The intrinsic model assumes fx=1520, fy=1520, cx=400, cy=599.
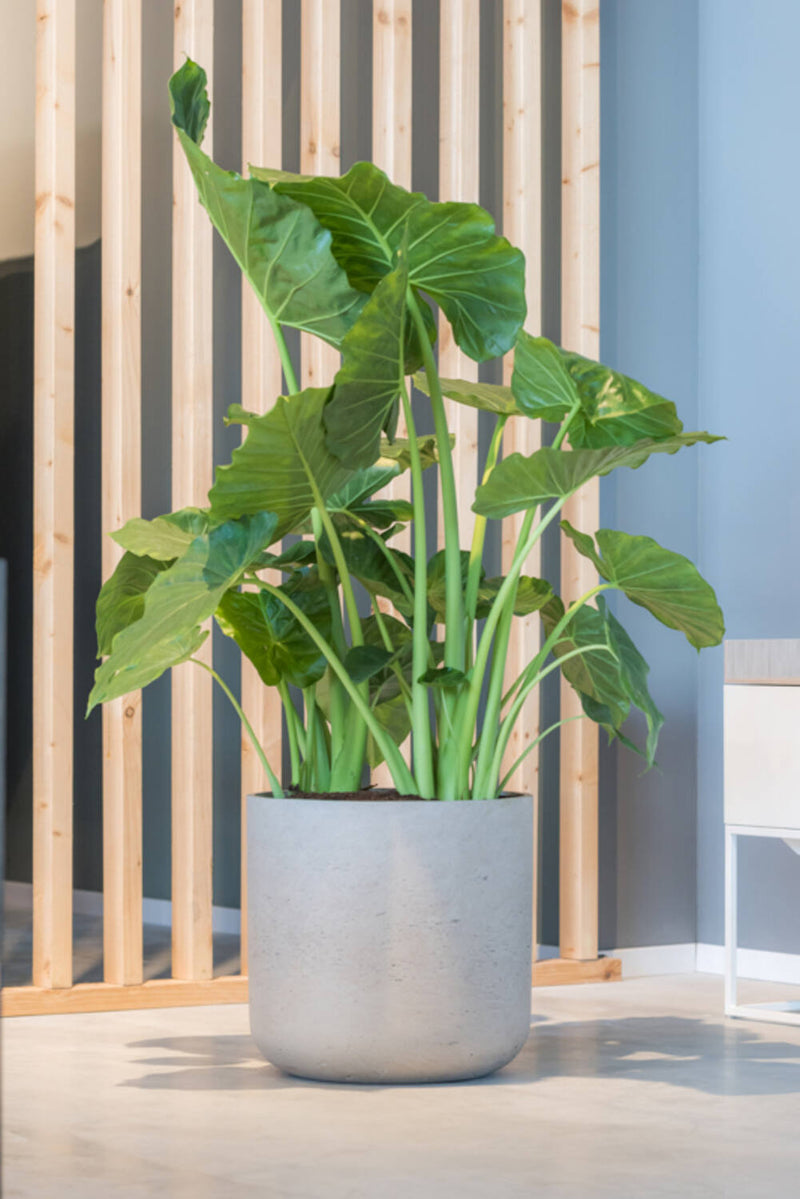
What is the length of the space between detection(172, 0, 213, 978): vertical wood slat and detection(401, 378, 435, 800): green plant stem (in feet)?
2.26

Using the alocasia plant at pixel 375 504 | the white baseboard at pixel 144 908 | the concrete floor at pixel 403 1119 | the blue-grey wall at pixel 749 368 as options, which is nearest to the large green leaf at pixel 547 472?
the alocasia plant at pixel 375 504

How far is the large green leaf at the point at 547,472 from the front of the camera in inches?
78.9

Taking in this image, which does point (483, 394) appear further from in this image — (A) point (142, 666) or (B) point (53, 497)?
(B) point (53, 497)

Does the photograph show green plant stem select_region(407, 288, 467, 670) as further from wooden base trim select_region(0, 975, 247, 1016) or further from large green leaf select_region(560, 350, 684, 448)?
wooden base trim select_region(0, 975, 247, 1016)

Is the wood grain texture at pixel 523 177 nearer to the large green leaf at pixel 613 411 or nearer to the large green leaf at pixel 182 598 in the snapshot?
the large green leaf at pixel 613 411

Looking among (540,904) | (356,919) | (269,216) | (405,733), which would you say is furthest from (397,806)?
(540,904)

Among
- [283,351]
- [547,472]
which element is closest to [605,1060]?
[547,472]

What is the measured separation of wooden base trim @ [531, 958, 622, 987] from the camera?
3.03 metres

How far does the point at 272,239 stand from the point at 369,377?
0.24 m

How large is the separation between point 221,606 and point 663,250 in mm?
1591

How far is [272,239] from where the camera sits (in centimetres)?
204

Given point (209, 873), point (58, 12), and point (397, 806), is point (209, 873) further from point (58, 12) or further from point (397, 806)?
point (58, 12)

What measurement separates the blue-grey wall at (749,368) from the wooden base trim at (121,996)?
109 cm

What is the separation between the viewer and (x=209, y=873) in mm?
2773
